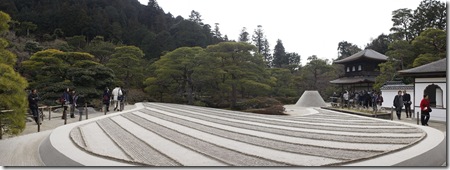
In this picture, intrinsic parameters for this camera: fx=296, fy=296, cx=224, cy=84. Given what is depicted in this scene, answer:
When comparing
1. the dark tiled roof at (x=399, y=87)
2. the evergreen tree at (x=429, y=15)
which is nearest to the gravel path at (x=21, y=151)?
the evergreen tree at (x=429, y=15)

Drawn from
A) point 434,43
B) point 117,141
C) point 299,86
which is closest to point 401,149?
point 117,141

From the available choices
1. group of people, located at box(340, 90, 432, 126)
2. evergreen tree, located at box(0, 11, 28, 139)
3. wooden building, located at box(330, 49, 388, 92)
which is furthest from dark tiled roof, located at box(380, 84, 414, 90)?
evergreen tree, located at box(0, 11, 28, 139)

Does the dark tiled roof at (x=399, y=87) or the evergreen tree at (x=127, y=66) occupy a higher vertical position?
the evergreen tree at (x=127, y=66)

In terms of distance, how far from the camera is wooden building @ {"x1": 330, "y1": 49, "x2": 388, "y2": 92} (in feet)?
61.9

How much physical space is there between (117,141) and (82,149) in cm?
90

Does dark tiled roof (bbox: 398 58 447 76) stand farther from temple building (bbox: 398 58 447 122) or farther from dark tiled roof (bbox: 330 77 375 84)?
dark tiled roof (bbox: 330 77 375 84)

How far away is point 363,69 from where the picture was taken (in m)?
19.6

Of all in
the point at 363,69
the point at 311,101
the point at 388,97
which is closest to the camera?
the point at 388,97

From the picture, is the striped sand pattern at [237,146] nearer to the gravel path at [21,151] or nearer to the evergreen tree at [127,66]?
the gravel path at [21,151]

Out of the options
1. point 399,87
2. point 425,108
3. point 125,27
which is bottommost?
point 425,108

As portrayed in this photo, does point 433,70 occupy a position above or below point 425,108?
above

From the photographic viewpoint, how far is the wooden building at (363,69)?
61.9ft

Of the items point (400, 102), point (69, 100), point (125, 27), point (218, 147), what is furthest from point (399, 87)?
point (125, 27)

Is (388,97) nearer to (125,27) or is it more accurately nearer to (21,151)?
(21,151)
